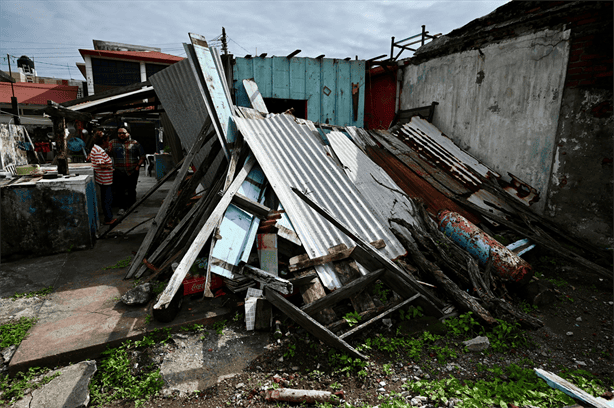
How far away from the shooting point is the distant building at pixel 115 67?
21.8 metres

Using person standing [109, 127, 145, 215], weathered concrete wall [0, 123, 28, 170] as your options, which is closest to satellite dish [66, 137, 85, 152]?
weathered concrete wall [0, 123, 28, 170]

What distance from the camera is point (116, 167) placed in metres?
7.90

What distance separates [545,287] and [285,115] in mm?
5362

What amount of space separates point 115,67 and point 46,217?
22381mm

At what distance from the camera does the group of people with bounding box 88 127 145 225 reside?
684 centimetres

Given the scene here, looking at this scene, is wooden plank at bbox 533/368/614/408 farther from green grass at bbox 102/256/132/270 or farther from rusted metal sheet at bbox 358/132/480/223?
green grass at bbox 102/256/132/270

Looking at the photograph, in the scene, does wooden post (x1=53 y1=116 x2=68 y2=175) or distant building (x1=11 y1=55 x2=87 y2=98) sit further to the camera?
distant building (x1=11 y1=55 x2=87 y2=98)

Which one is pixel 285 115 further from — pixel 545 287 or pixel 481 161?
pixel 545 287

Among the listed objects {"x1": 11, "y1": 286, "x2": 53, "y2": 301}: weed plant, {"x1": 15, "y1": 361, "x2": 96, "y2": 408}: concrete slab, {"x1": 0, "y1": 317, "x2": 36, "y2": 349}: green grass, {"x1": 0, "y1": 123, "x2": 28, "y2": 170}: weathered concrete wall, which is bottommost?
{"x1": 15, "y1": 361, "x2": 96, "y2": 408}: concrete slab

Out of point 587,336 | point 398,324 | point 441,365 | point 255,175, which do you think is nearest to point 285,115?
point 255,175

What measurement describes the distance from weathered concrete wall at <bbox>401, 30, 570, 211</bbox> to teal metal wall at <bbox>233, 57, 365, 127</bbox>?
250cm

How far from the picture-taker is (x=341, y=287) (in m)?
3.55

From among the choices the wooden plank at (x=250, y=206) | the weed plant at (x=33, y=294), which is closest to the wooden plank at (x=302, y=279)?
the wooden plank at (x=250, y=206)

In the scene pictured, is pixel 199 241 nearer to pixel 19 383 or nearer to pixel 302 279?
pixel 302 279
